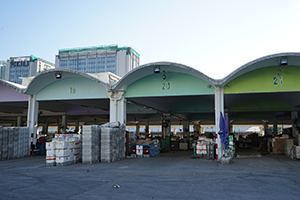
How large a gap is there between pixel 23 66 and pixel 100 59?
138 ft

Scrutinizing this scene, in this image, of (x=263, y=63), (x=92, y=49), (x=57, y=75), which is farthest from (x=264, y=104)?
(x=92, y=49)

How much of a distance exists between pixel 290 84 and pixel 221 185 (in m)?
10.5

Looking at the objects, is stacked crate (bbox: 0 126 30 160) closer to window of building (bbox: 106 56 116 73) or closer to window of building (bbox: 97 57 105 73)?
window of building (bbox: 106 56 116 73)

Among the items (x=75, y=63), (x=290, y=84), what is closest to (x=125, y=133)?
(x=290, y=84)

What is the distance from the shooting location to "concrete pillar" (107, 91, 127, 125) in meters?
19.3

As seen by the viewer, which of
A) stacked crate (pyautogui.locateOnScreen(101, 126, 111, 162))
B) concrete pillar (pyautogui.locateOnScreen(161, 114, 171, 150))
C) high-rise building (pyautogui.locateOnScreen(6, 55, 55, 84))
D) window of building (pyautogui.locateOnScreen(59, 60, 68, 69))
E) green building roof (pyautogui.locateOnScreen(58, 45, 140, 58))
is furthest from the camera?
window of building (pyautogui.locateOnScreen(59, 60, 68, 69))

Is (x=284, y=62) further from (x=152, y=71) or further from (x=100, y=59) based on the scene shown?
(x=100, y=59)

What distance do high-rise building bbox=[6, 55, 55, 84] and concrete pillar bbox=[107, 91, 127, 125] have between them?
133495mm

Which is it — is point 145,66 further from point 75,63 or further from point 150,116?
point 75,63

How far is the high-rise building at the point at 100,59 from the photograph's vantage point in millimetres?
137375

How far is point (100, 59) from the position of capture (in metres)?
139

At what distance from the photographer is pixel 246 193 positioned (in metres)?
8.08

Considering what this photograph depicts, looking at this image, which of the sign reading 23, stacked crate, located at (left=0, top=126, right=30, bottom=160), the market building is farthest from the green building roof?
the sign reading 23

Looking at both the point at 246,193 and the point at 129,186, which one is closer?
the point at 246,193
